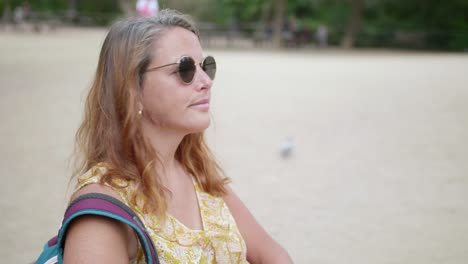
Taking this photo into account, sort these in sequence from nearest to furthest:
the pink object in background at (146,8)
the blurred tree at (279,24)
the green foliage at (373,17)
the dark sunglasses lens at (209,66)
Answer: the dark sunglasses lens at (209,66)
the pink object in background at (146,8)
the blurred tree at (279,24)
the green foliage at (373,17)

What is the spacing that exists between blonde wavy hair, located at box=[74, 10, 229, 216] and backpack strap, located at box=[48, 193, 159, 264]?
0.36 ft

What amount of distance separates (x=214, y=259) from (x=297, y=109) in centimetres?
954

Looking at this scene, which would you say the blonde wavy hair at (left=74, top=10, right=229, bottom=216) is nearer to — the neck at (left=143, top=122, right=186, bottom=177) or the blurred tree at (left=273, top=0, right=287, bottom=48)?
the neck at (left=143, top=122, right=186, bottom=177)

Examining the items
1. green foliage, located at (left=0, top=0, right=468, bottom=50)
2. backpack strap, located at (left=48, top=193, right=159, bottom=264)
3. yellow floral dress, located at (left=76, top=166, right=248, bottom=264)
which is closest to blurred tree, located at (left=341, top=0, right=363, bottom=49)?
green foliage, located at (left=0, top=0, right=468, bottom=50)

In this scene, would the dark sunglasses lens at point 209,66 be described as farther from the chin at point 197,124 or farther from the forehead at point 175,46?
the chin at point 197,124

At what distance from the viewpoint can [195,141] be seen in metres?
1.94

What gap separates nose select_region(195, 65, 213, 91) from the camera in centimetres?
165

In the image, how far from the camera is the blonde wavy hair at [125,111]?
1.54 meters

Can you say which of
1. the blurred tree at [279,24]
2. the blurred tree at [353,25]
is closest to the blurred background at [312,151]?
the blurred tree at [279,24]

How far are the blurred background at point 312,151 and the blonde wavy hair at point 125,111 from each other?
55 centimetres

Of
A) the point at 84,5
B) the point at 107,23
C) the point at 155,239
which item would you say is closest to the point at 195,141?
the point at 155,239

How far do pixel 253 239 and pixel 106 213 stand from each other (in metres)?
0.74

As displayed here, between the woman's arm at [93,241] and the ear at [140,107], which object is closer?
the woman's arm at [93,241]

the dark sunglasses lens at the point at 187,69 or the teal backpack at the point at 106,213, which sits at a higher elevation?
the dark sunglasses lens at the point at 187,69
